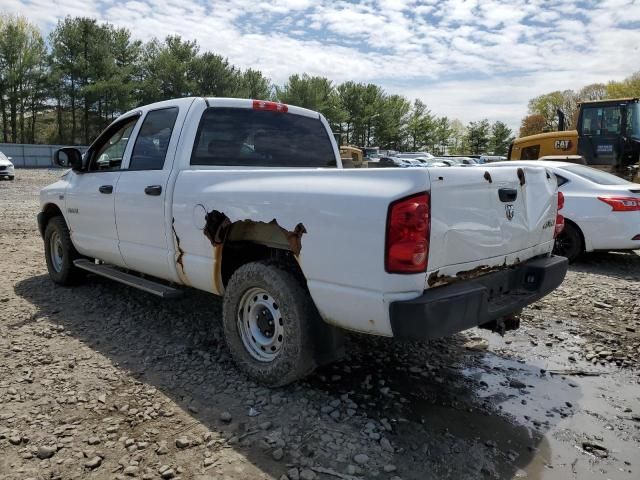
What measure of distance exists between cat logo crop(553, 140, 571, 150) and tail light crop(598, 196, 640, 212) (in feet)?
24.8

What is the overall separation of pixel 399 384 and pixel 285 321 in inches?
38.8

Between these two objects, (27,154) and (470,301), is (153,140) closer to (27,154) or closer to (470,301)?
(470,301)

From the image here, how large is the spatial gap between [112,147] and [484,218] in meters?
3.71

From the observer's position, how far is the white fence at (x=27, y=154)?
3434 cm

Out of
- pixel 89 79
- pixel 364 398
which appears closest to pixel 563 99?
pixel 89 79

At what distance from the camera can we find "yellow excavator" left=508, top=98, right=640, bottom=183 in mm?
13195

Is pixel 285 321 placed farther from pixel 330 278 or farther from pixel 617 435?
pixel 617 435

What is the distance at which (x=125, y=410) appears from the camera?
122 inches

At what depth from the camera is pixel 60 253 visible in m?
5.85

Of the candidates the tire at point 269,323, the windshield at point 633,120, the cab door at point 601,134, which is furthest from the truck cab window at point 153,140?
the windshield at point 633,120

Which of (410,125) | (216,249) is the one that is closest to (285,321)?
(216,249)

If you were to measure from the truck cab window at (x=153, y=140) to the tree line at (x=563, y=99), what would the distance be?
5809cm

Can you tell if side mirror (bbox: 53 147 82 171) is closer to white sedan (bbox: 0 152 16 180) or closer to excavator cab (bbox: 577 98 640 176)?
excavator cab (bbox: 577 98 640 176)

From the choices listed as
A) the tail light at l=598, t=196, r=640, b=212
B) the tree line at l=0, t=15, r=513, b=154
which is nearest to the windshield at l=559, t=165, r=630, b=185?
the tail light at l=598, t=196, r=640, b=212
